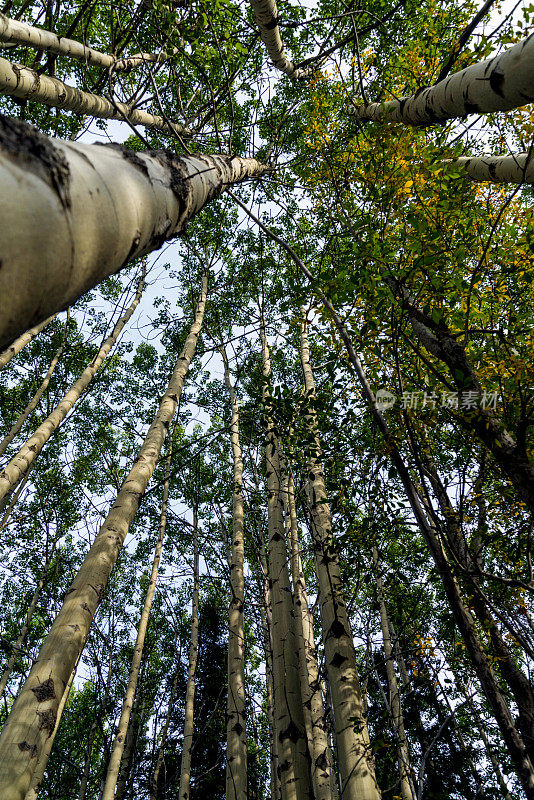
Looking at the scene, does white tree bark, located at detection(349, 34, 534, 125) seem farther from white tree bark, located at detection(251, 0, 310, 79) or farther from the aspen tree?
white tree bark, located at detection(251, 0, 310, 79)

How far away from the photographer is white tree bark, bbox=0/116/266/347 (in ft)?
1.75

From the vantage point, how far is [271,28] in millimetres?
3881

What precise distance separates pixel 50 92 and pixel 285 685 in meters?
6.32

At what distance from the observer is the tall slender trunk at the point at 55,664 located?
5.88 feet

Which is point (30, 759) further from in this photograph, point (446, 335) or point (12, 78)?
point (12, 78)

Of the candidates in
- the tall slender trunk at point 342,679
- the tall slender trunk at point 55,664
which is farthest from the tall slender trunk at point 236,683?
the tall slender trunk at point 55,664

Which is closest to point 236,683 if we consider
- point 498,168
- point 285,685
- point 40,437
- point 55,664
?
point 285,685

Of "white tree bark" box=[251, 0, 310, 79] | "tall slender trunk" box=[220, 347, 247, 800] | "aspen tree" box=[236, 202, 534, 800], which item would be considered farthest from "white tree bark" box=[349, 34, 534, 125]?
"tall slender trunk" box=[220, 347, 247, 800]

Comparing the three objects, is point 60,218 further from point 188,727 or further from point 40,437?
point 188,727

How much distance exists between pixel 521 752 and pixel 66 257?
311cm

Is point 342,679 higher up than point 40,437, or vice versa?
point 40,437

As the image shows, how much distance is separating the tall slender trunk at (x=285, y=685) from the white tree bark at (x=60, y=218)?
299 centimetres

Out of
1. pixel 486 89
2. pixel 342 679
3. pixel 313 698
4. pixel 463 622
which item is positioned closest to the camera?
pixel 463 622

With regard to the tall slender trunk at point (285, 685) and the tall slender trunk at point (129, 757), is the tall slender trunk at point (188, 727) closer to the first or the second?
the tall slender trunk at point (129, 757)
